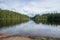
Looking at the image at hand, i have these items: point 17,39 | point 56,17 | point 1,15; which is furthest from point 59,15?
point 17,39

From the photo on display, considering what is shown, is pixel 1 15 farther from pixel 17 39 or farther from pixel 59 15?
pixel 17 39

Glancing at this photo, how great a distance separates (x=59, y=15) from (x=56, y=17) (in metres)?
4.42

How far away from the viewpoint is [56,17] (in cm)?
16088

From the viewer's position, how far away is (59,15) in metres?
160

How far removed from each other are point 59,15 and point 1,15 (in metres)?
71.8

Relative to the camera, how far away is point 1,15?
15850cm

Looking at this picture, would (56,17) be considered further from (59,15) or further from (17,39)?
(17,39)

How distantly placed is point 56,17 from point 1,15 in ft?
224

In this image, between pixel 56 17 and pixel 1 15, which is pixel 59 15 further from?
pixel 1 15

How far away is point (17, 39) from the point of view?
2184 centimetres

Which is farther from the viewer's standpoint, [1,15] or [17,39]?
[1,15]

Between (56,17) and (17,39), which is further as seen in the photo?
(56,17)

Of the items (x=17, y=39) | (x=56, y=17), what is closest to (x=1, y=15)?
(x=56, y=17)

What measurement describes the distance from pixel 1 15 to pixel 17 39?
140864mm
